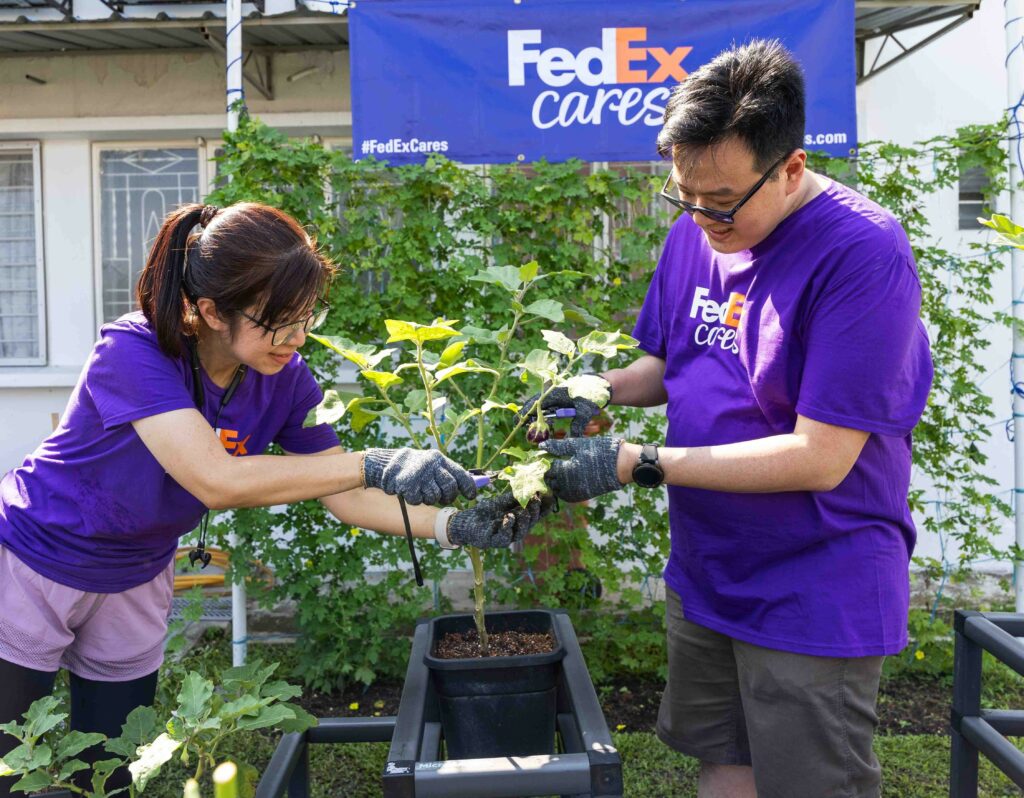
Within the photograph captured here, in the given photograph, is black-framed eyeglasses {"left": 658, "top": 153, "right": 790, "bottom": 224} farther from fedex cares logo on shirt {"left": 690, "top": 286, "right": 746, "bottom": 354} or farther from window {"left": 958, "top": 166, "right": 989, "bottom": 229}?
window {"left": 958, "top": 166, "right": 989, "bottom": 229}

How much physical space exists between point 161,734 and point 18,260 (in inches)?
226

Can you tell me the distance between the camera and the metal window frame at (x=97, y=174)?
6.09 meters

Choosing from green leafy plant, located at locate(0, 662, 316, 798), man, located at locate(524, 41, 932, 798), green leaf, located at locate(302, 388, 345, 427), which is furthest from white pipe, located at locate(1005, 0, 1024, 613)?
green leafy plant, located at locate(0, 662, 316, 798)

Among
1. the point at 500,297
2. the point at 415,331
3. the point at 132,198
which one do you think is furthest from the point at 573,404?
the point at 132,198

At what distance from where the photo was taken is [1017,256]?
11.3 ft

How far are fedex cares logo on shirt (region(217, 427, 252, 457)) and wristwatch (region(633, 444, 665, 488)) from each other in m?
0.80

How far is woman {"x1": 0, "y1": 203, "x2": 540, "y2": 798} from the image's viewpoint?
5.39 feet

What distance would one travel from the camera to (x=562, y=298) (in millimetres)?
3449

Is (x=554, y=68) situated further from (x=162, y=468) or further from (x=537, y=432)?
(x=162, y=468)

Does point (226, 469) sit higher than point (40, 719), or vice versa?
point (226, 469)

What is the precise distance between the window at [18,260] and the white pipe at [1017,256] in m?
5.75

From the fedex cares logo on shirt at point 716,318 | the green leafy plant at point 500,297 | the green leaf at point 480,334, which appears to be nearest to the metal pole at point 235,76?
the green leafy plant at point 500,297

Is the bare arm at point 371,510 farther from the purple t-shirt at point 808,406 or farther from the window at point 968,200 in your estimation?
the window at point 968,200

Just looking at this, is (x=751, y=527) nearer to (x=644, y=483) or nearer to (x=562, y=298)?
(x=644, y=483)
